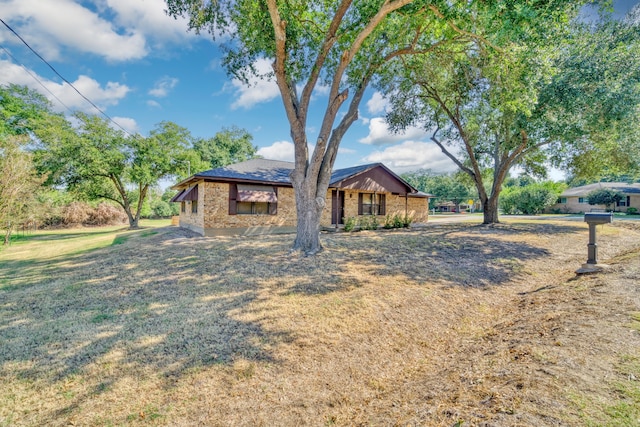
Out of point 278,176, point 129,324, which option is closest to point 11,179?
point 129,324

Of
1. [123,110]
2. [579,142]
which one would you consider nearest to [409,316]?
[579,142]

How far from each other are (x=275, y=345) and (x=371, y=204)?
15518mm

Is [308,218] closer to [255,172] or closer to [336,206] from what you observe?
[255,172]

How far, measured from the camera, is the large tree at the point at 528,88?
7875 millimetres

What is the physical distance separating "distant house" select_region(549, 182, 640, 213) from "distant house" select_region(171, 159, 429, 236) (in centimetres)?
2938

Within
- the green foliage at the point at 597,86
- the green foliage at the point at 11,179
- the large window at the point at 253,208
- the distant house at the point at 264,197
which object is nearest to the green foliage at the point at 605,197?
the green foliage at the point at 597,86

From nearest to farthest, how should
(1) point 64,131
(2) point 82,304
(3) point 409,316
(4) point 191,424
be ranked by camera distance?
(4) point 191,424 → (3) point 409,316 → (2) point 82,304 → (1) point 64,131

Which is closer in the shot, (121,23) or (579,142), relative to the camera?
(121,23)

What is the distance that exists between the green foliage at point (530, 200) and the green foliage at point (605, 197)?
3.31 m

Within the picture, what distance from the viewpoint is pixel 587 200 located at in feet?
103

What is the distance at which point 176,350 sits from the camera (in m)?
3.35

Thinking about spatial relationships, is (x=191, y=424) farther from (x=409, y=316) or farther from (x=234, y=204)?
(x=234, y=204)

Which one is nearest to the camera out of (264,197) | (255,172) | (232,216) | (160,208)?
(232,216)

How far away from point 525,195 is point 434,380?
39.4 meters
